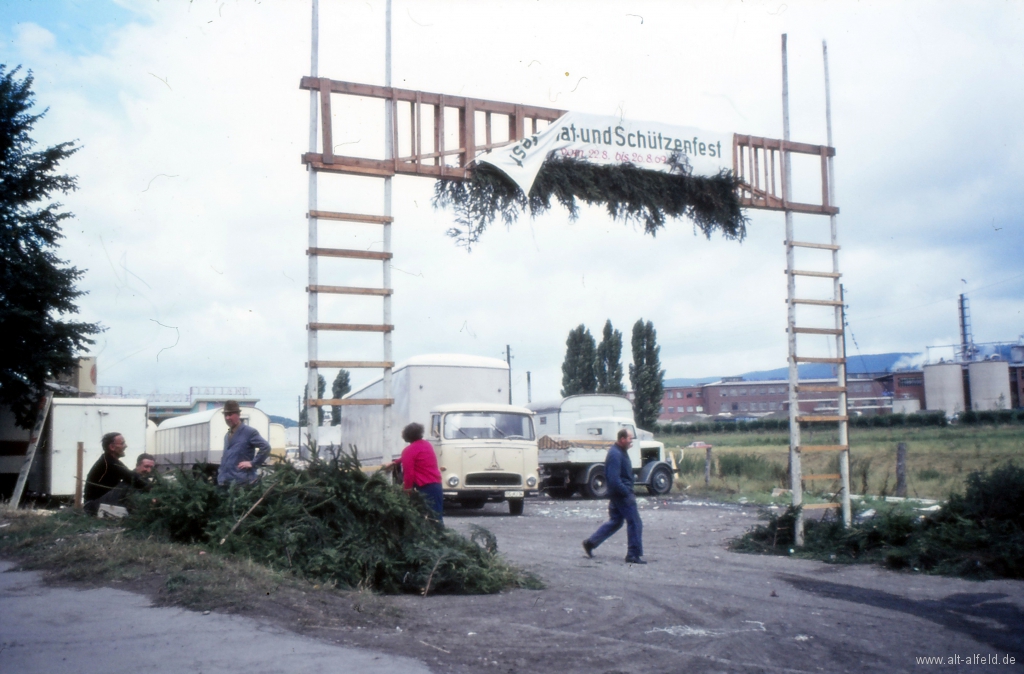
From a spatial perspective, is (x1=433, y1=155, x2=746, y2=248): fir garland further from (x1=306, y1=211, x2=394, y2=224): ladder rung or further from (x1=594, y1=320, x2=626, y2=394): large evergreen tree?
(x1=594, y1=320, x2=626, y2=394): large evergreen tree

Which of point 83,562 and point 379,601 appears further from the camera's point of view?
point 83,562

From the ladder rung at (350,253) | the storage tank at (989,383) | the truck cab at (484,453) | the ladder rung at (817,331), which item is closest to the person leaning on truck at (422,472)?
the ladder rung at (350,253)

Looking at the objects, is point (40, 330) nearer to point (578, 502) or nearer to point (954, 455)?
point (578, 502)

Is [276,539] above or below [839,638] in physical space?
above

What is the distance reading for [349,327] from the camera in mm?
9031

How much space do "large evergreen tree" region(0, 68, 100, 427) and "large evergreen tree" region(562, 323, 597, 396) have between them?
43.1 m

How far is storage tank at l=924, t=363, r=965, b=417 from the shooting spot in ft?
263

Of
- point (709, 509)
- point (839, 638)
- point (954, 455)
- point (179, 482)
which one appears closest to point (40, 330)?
point (179, 482)

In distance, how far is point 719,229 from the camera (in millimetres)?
11391

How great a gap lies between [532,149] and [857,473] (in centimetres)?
1476

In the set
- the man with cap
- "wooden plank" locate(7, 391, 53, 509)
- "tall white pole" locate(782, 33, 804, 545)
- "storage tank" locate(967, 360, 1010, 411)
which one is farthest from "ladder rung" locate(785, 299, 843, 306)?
"storage tank" locate(967, 360, 1010, 411)

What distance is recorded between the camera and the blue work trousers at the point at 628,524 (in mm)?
10820

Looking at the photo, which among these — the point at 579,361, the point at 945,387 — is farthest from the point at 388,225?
the point at 945,387

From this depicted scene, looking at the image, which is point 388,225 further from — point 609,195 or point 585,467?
point 585,467
